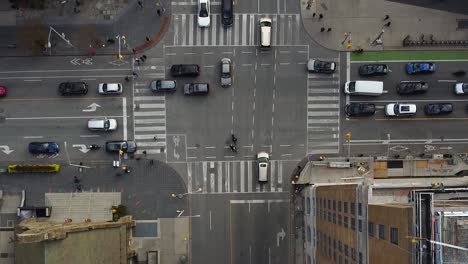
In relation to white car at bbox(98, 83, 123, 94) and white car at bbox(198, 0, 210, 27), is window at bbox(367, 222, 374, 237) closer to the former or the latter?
white car at bbox(198, 0, 210, 27)

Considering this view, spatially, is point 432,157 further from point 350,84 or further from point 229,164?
point 229,164

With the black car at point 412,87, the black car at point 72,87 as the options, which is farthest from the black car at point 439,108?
the black car at point 72,87

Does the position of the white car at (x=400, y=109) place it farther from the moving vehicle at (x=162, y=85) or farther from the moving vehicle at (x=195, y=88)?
the moving vehicle at (x=162, y=85)

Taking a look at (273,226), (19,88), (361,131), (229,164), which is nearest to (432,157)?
(361,131)

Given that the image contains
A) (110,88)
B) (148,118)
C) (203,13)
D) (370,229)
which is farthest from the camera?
(148,118)

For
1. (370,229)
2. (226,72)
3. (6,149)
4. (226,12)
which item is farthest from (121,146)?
(370,229)

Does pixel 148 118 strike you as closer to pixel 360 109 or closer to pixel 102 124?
pixel 102 124
